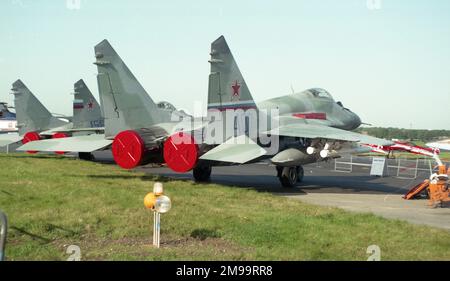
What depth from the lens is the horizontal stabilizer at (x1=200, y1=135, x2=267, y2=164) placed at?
12.9 meters

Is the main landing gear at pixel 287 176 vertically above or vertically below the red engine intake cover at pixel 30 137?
below

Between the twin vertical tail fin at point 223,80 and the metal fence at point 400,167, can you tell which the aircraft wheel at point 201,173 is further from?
the metal fence at point 400,167

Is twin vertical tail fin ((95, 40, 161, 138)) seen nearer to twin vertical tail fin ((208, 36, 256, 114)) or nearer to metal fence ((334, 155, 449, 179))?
twin vertical tail fin ((208, 36, 256, 114))

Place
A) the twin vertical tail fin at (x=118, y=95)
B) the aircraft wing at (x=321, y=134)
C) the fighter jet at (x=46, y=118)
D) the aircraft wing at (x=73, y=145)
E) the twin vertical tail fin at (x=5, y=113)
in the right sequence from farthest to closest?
the twin vertical tail fin at (x=5, y=113)
the fighter jet at (x=46, y=118)
the aircraft wing at (x=73, y=145)
the twin vertical tail fin at (x=118, y=95)
the aircraft wing at (x=321, y=134)

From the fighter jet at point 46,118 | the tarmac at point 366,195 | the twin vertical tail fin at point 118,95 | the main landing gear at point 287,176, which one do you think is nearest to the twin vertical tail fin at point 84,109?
the fighter jet at point 46,118

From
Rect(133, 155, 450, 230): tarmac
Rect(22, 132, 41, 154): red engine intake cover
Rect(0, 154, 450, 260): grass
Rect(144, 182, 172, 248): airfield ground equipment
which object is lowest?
Rect(133, 155, 450, 230): tarmac

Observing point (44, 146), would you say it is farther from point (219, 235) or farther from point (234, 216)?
point (219, 235)

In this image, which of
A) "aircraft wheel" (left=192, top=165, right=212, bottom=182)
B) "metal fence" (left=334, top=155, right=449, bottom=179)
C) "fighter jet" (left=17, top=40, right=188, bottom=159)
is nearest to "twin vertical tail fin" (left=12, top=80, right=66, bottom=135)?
"fighter jet" (left=17, top=40, right=188, bottom=159)

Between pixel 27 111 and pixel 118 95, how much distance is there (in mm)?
16870

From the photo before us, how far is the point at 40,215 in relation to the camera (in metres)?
8.49

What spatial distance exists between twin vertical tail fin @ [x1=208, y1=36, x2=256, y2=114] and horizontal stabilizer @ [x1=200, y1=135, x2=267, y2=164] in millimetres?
1112

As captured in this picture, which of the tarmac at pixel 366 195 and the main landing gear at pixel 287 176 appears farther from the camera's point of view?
the main landing gear at pixel 287 176

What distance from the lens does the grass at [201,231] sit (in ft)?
21.2
